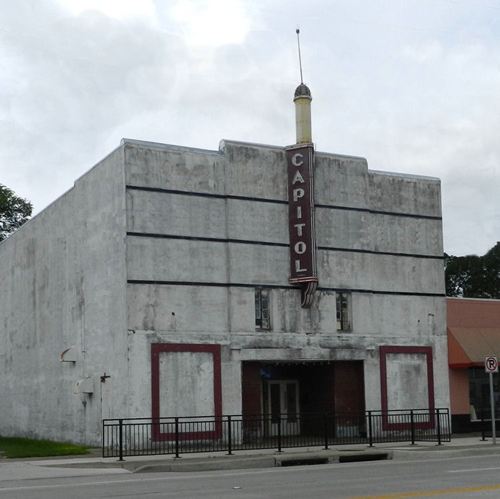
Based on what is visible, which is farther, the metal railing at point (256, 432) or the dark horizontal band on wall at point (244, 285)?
the dark horizontal band on wall at point (244, 285)

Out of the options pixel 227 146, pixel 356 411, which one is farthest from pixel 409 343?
pixel 227 146

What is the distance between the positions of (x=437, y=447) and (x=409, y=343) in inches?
307

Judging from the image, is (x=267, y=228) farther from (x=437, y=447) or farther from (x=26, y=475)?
(x=26, y=475)

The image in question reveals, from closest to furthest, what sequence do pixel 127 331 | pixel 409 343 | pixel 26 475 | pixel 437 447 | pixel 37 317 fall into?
pixel 26 475 < pixel 437 447 < pixel 127 331 < pixel 409 343 < pixel 37 317

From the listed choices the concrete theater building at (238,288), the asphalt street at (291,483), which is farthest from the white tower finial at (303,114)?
the asphalt street at (291,483)

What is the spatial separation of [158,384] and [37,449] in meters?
4.35

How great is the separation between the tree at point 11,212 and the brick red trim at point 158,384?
37.7 m

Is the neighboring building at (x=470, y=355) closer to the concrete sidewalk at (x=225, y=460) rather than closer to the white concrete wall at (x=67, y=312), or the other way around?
the concrete sidewalk at (x=225, y=460)

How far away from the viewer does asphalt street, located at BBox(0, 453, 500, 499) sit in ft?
52.5

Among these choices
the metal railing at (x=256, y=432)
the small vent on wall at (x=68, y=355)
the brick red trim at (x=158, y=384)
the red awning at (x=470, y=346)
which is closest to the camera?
the metal railing at (x=256, y=432)

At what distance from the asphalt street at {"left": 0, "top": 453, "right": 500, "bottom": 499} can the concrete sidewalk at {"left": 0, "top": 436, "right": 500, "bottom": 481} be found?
0.69 m

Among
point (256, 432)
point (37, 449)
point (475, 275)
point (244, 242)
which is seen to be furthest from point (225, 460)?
Answer: point (475, 275)

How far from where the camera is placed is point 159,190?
30953 millimetres

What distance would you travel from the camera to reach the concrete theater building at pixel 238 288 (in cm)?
3048
